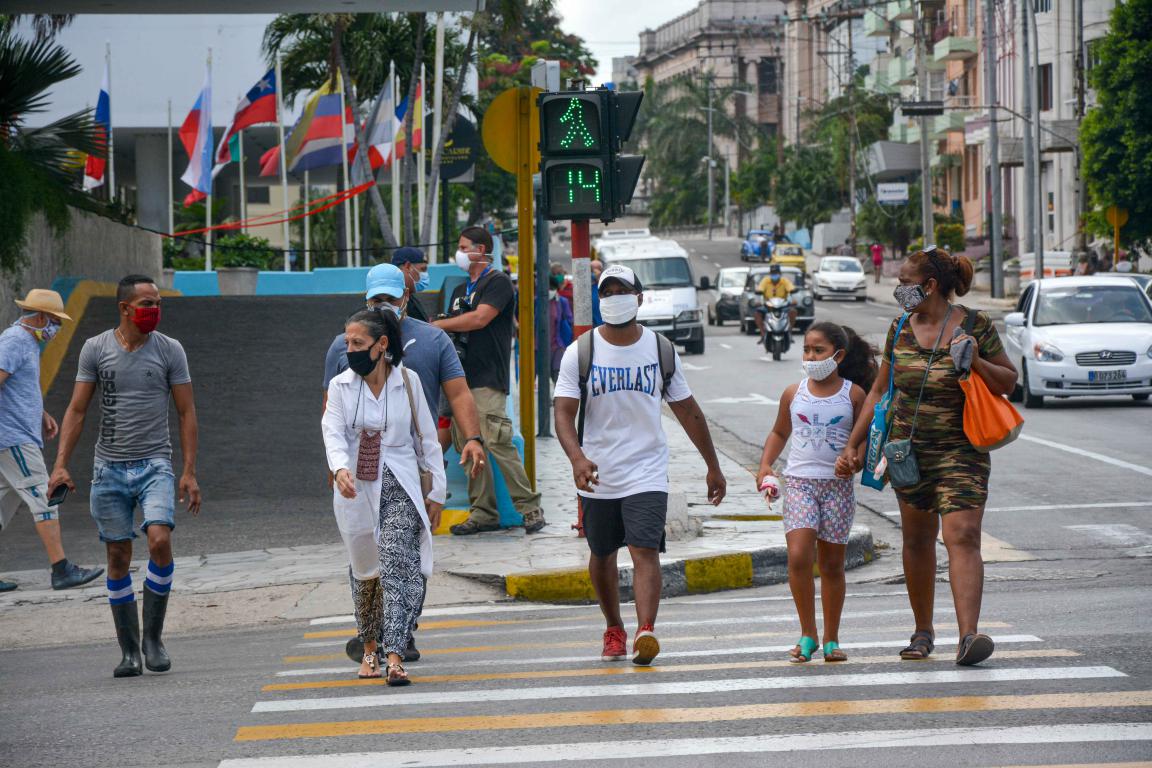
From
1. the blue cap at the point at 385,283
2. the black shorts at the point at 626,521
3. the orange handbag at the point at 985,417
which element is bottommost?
the black shorts at the point at 626,521

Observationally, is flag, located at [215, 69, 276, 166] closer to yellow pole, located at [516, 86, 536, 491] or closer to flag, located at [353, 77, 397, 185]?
flag, located at [353, 77, 397, 185]

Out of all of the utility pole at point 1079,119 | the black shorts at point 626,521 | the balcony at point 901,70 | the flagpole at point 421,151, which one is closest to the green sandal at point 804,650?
the black shorts at point 626,521

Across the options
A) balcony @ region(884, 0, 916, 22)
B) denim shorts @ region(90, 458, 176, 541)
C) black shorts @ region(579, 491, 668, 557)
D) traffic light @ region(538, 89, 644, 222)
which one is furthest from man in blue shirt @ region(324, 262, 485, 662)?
balcony @ region(884, 0, 916, 22)

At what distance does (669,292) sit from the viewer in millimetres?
35188

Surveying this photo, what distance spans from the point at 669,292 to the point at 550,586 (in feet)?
83.4

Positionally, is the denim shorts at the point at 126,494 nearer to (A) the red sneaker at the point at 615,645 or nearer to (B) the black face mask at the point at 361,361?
(B) the black face mask at the point at 361,361

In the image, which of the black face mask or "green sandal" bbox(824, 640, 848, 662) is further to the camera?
"green sandal" bbox(824, 640, 848, 662)

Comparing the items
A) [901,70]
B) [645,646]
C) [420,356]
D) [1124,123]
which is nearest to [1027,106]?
[1124,123]

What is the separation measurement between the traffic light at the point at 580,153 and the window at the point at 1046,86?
50712 mm

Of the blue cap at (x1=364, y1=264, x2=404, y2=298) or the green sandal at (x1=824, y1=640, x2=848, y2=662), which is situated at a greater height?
the blue cap at (x1=364, y1=264, x2=404, y2=298)

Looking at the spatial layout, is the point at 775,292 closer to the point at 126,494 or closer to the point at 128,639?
the point at 126,494

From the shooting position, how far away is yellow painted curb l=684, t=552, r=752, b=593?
1030 cm

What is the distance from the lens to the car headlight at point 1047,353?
68.6ft

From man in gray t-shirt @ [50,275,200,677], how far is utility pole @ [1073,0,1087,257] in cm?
3874
